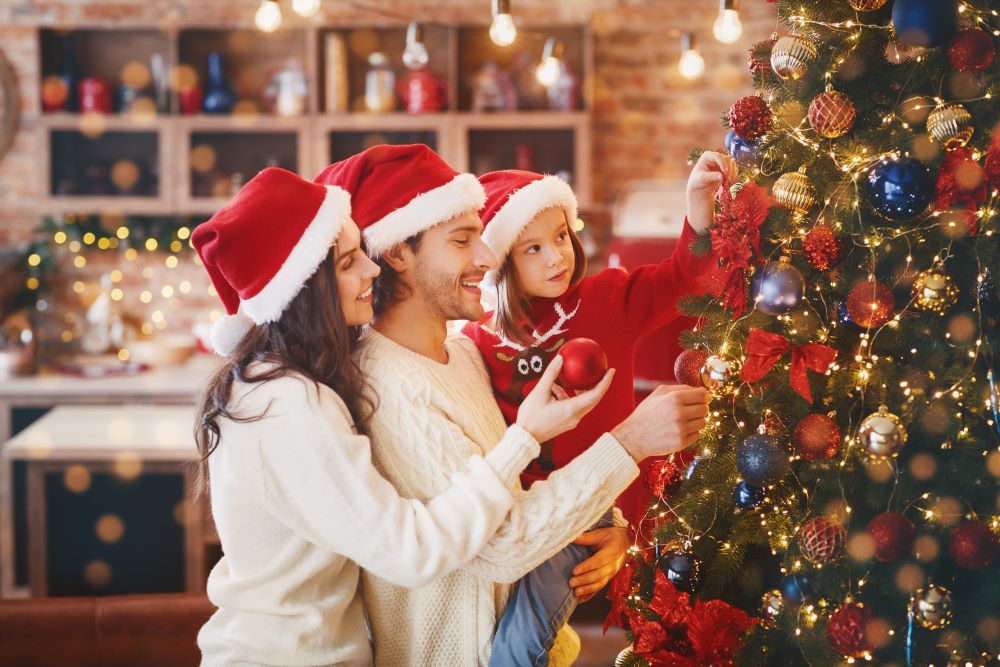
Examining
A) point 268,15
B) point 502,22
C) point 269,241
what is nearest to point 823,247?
point 269,241

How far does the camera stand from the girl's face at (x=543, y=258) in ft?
6.76

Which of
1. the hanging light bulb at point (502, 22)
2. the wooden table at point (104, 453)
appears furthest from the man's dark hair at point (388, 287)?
the wooden table at point (104, 453)

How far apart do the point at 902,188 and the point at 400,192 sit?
88 centimetres

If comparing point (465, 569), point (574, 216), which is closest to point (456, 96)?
point (574, 216)

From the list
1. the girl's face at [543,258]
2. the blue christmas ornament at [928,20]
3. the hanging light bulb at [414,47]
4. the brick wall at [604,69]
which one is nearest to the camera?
the blue christmas ornament at [928,20]

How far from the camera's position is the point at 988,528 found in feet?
4.69

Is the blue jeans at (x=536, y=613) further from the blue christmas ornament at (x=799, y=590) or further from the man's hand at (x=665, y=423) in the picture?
the blue christmas ornament at (x=799, y=590)

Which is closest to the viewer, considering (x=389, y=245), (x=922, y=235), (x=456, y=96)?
(x=922, y=235)

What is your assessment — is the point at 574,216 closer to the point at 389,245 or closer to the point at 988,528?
the point at 389,245

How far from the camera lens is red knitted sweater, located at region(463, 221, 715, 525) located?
6.93 ft

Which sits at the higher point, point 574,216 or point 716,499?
point 574,216

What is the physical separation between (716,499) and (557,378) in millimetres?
336

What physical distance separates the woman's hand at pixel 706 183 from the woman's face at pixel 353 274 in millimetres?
603

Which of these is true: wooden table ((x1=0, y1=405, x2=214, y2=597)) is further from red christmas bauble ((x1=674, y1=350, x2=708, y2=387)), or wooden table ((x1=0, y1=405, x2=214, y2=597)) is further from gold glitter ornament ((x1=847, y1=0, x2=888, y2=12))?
gold glitter ornament ((x1=847, y1=0, x2=888, y2=12))
